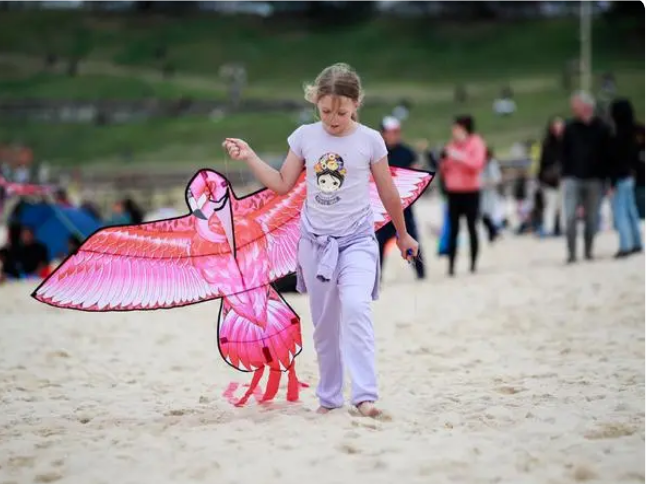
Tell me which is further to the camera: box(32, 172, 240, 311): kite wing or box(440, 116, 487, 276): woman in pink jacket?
box(440, 116, 487, 276): woman in pink jacket

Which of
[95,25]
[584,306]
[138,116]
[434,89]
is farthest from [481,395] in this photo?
[95,25]

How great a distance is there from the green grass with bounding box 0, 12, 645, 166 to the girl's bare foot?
42.4 metres

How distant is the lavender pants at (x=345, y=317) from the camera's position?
562cm

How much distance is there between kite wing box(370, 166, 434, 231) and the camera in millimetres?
6473

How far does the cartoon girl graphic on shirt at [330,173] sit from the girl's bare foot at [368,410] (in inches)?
39.3

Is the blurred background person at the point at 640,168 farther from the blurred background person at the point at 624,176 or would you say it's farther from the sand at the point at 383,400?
the sand at the point at 383,400

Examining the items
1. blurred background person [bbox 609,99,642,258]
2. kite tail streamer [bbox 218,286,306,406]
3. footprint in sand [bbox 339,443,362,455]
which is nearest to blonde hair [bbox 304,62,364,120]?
kite tail streamer [bbox 218,286,306,406]

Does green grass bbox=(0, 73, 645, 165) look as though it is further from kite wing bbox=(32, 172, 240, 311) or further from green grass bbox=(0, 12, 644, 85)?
kite wing bbox=(32, 172, 240, 311)

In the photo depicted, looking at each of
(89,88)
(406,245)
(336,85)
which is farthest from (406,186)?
(89,88)

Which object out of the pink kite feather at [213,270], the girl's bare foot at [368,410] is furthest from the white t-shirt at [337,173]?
the girl's bare foot at [368,410]

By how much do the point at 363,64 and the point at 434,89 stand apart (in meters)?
7.71

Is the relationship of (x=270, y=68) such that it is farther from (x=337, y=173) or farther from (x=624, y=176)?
(x=337, y=173)

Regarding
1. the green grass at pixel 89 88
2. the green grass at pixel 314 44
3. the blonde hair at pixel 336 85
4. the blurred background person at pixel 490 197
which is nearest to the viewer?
the blonde hair at pixel 336 85

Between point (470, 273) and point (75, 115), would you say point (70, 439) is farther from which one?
point (75, 115)
